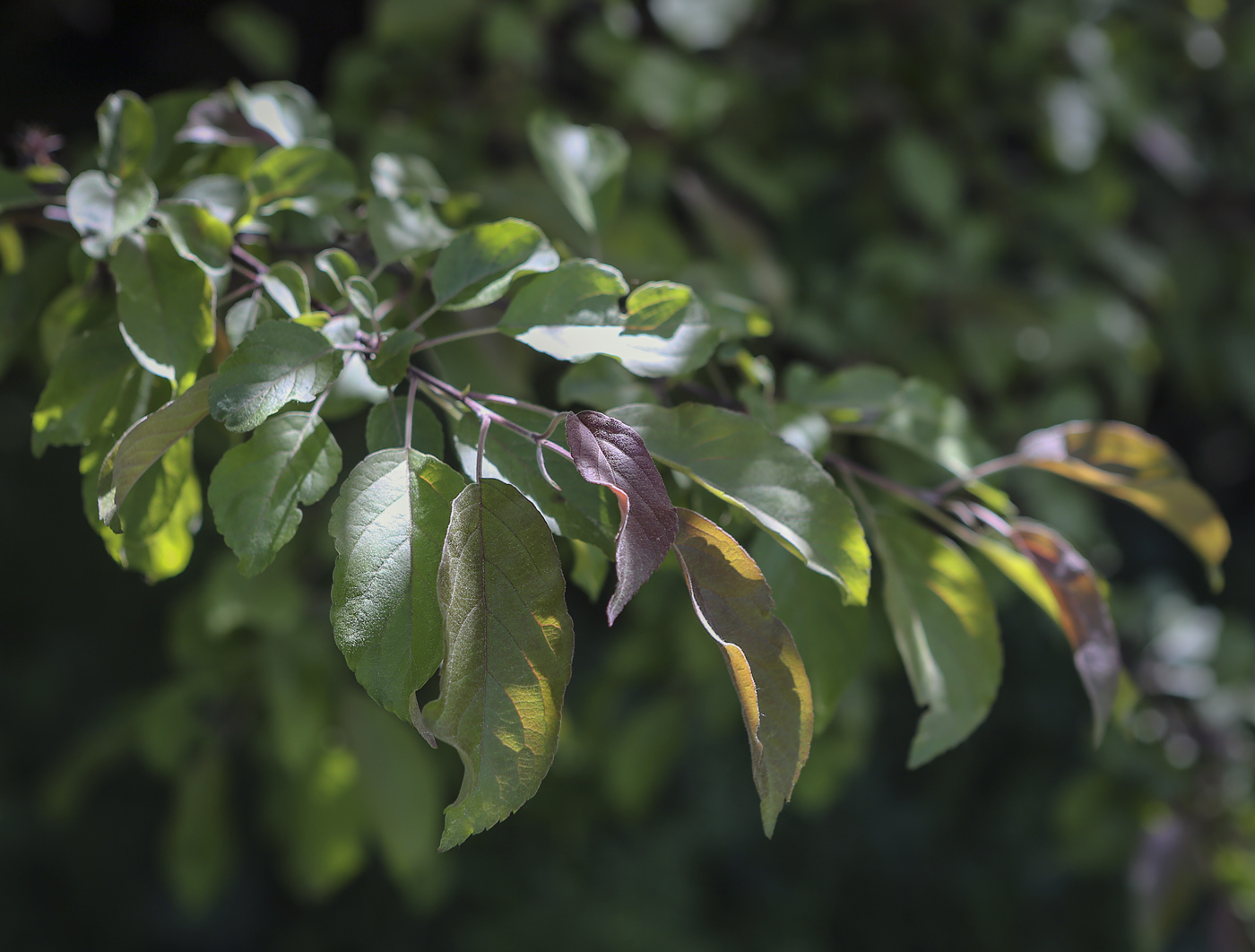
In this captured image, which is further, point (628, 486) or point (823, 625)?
point (823, 625)

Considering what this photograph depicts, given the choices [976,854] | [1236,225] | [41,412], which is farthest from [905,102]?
[976,854]

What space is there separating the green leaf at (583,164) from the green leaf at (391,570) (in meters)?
0.36

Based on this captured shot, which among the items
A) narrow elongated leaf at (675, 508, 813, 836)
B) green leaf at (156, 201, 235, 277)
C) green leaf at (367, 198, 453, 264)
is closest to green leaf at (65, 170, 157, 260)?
green leaf at (156, 201, 235, 277)

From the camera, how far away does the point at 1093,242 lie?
4.42 feet

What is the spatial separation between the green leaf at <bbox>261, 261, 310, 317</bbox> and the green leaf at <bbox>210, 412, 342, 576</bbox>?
0.26ft

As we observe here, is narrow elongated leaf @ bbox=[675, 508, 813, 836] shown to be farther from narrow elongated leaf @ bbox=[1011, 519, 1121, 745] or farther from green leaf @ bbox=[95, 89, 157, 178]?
green leaf @ bbox=[95, 89, 157, 178]

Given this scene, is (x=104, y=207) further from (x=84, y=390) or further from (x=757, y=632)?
(x=757, y=632)

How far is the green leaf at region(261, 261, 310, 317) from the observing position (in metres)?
0.50

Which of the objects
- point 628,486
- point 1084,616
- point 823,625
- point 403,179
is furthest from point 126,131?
point 1084,616

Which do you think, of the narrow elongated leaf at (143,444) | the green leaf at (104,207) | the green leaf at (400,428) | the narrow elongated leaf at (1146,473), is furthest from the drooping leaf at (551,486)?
the narrow elongated leaf at (1146,473)

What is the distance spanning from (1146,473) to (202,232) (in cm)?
68

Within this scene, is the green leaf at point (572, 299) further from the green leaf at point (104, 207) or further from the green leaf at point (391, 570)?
the green leaf at point (104, 207)

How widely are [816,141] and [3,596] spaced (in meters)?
2.11

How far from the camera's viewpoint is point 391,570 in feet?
1.36
